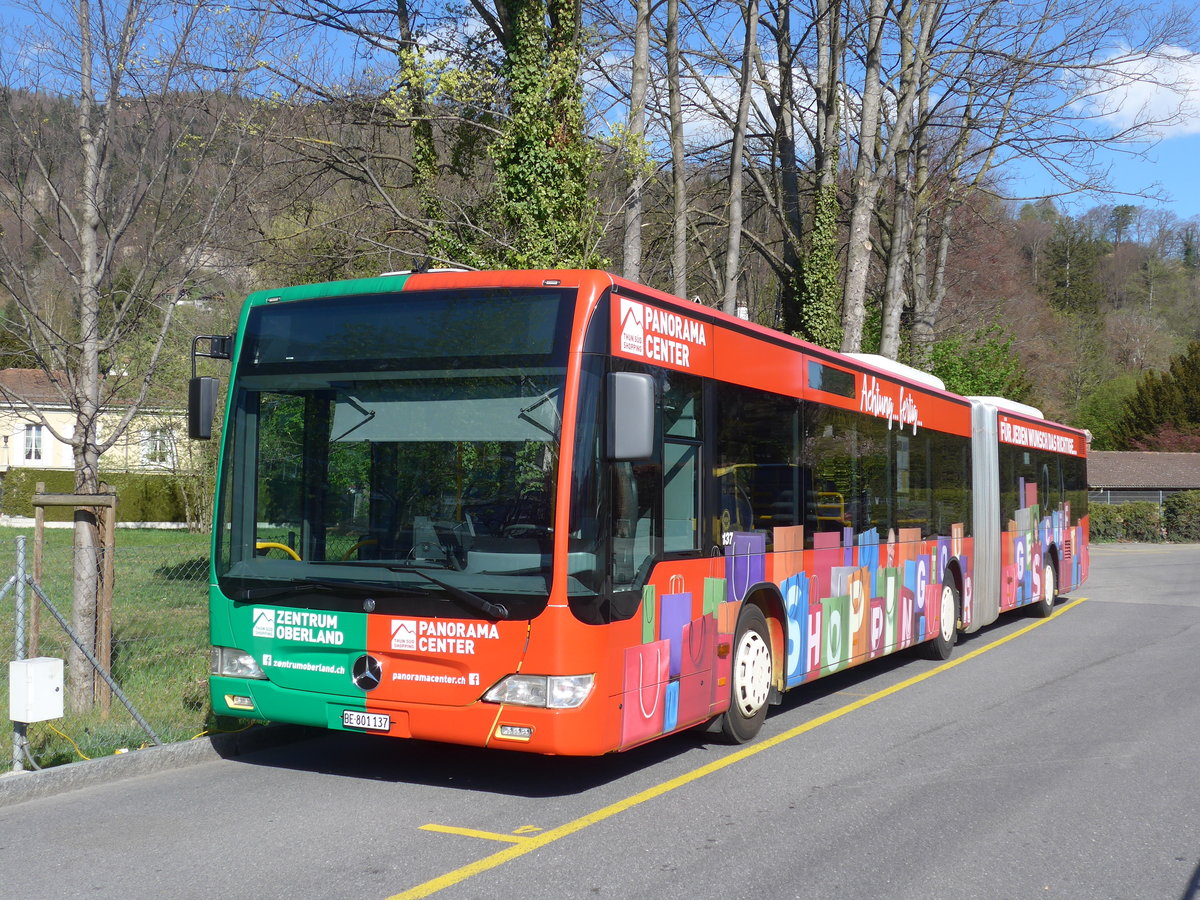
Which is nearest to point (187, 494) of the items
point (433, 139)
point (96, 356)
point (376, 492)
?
point (433, 139)

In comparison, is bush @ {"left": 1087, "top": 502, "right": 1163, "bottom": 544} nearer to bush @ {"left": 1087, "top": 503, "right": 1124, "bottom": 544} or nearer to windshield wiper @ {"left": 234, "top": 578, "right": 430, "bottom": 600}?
bush @ {"left": 1087, "top": 503, "right": 1124, "bottom": 544}

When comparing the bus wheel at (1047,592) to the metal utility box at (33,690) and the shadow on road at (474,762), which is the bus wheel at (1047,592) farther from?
the metal utility box at (33,690)

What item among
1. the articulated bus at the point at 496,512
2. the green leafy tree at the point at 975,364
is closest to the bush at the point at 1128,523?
the green leafy tree at the point at 975,364

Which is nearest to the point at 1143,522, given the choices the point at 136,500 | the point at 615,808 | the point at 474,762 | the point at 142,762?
the point at 136,500

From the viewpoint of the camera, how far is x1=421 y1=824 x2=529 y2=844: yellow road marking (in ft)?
19.6

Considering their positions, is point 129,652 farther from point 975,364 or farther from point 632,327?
point 975,364

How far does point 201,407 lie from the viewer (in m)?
7.30

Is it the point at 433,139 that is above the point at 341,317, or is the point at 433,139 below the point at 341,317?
above

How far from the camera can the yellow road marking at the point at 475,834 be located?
5.98m

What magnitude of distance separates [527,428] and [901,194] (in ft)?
73.5

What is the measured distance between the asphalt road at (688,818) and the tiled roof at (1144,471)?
59203 millimetres

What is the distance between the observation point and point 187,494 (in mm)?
39250

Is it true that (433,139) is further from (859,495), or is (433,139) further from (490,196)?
(859,495)

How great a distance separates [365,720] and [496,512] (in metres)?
1.46
